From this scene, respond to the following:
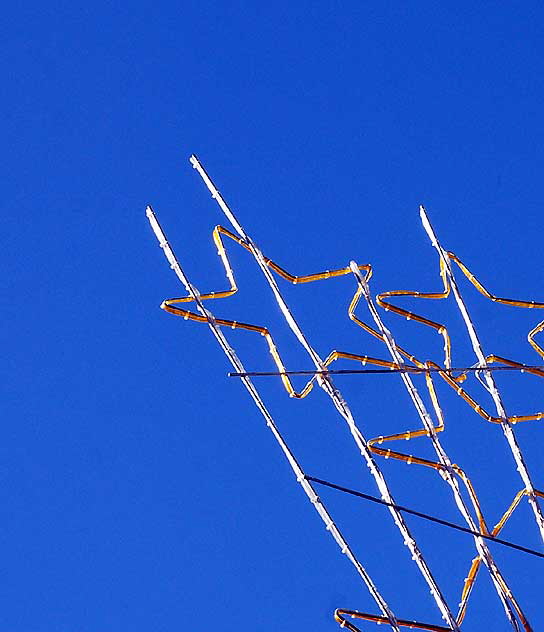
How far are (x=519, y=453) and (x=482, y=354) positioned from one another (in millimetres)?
286

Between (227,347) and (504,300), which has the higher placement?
(504,300)

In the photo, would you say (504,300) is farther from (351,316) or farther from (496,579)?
(496,579)

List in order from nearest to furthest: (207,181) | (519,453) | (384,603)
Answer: (384,603) < (519,453) < (207,181)

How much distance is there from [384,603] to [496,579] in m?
0.35

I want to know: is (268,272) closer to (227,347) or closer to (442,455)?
(227,347)

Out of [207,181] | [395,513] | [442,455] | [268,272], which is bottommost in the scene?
[395,513]

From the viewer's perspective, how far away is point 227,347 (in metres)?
3.00

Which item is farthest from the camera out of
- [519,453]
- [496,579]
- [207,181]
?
[207,181]

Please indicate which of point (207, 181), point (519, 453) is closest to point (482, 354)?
point (519, 453)

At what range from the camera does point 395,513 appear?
2.77 metres

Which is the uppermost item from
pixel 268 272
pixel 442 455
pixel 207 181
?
pixel 207 181

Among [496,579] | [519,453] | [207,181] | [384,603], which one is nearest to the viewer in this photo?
[384,603]

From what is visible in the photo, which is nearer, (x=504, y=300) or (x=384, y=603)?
(x=384, y=603)

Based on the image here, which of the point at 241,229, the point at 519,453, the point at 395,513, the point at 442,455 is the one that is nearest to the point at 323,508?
the point at 395,513
